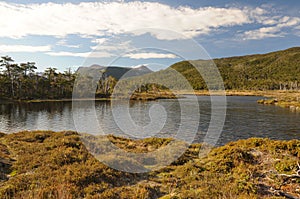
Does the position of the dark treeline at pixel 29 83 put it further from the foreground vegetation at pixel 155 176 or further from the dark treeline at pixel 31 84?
the foreground vegetation at pixel 155 176

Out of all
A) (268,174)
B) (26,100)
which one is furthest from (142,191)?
(26,100)

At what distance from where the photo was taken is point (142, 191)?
9.93 metres

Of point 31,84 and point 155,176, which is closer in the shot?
point 155,176

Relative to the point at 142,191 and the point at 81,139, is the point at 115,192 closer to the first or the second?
the point at 142,191

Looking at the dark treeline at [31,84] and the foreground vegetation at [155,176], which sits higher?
the dark treeline at [31,84]

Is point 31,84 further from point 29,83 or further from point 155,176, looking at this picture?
point 155,176

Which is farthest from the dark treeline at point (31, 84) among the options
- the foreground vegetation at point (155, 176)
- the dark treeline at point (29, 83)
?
the foreground vegetation at point (155, 176)

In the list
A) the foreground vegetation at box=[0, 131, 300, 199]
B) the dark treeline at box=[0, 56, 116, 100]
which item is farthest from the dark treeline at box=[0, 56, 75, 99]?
the foreground vegetation at box=[0, 131, 300, 199]

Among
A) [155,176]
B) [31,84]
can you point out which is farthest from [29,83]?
[155,176]

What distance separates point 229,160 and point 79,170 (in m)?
9.78

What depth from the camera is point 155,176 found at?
1285cm

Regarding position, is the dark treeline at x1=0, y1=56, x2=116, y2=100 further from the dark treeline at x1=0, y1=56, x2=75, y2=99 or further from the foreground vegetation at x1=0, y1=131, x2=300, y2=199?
the foreground vegetation at x1=0, y1=131, x2=300, y2=199

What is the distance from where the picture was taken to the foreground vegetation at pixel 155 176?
31.6 ft

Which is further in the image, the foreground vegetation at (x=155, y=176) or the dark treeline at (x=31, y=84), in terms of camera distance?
the dark treeline at (x=31, y=84)
